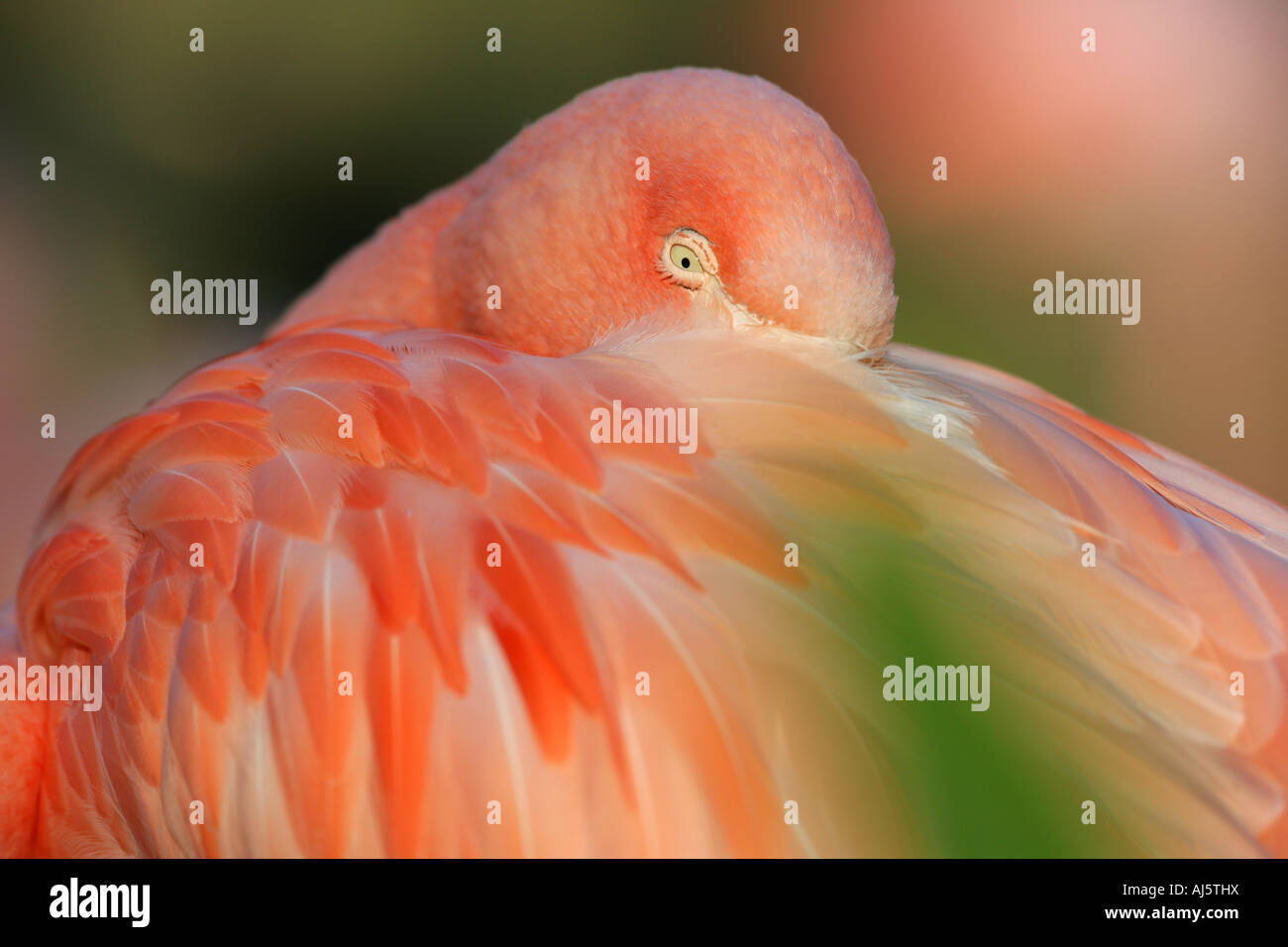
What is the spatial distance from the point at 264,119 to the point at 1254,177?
3120 millimetres

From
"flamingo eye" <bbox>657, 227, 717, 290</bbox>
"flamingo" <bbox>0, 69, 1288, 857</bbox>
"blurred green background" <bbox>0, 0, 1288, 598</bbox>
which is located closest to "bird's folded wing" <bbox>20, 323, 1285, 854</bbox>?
"flamingo" <bbox>0, 69, 1288, 857</bbox>

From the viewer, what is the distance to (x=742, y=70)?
378 cm

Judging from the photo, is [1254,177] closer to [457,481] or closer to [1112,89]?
[1112,89]

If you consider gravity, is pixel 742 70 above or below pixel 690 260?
above

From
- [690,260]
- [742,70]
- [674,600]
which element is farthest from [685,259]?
[742,70]

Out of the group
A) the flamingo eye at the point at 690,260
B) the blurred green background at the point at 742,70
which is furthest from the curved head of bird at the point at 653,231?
the blurred green background at the point at 742,70

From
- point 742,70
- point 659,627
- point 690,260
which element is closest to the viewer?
point 659,627

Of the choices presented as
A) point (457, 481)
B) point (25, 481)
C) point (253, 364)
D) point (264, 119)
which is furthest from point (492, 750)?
point (264, 119)

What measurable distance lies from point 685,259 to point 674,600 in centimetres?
47

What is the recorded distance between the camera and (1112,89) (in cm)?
368

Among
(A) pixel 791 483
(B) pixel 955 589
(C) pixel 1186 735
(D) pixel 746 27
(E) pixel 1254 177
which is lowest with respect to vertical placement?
(C) pixel 1186 735

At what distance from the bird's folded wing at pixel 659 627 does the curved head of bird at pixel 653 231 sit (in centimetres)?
9

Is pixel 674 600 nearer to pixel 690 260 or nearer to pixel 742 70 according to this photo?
pixel 690 260

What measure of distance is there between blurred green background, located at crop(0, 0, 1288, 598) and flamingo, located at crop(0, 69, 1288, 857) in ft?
7.65
